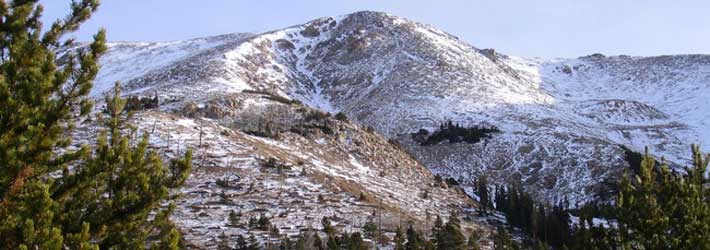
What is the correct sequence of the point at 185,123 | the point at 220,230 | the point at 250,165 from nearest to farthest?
the point at 220,230 < the point at 250,165 < the point at 185,123

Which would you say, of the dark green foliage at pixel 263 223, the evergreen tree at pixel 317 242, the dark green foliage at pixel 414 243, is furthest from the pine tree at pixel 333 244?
the dark green foliage at pixel 263 223

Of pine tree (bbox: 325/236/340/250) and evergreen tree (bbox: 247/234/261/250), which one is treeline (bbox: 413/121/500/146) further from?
evergreen tree (bbox: 247/234/261/250)

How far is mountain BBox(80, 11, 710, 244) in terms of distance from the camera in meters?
57.3

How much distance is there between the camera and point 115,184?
9.55 m

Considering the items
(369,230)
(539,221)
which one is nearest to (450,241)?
(369,230)

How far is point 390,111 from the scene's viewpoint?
118438 millimetres

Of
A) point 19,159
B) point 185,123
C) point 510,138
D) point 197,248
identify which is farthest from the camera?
point 510,138

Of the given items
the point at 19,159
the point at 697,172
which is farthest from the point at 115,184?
the point at 697,172

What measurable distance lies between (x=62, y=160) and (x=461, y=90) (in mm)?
124233

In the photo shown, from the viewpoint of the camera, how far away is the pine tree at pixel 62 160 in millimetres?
8266

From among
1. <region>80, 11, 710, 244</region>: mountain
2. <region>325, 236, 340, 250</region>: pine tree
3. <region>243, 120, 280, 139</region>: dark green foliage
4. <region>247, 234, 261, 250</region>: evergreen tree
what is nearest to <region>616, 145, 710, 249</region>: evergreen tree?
<region>325, 236, 340, 250</region>: pine tree

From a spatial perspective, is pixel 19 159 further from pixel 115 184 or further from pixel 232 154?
pixel 232 154

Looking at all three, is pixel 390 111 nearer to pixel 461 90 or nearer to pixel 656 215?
pixel 461 90

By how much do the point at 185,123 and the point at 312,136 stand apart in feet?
47.7
